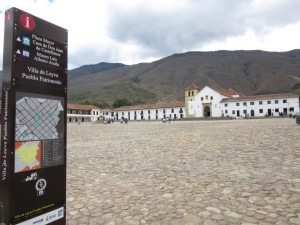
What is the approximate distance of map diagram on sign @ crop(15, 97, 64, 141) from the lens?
2414mm

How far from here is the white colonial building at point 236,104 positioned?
59.8m

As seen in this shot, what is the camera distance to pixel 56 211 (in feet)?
9.20

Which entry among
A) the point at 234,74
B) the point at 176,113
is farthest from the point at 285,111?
the point at 234,74

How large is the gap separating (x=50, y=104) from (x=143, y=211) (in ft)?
6.42

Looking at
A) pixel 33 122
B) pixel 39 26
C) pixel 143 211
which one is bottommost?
pixel 143 211

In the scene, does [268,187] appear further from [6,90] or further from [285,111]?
[285,111]

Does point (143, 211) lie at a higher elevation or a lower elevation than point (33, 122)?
lower

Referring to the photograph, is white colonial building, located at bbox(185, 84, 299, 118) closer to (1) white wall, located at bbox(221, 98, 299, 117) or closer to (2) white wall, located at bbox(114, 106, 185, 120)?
(1) white wall, located at bbox(221, 98, 299, 117)

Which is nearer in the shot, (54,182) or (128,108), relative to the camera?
(54,182)

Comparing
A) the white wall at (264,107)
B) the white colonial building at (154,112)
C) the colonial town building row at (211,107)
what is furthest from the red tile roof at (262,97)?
the white colonial building at (154,112)

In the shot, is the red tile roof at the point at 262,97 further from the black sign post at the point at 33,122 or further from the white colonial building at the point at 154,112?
the black sign post at the point at 33,122

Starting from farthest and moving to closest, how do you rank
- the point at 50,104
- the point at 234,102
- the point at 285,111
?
the point at 234,102
the point at 285,111
the point at 50,104

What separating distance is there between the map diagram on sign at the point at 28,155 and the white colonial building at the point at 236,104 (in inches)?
→ 2471

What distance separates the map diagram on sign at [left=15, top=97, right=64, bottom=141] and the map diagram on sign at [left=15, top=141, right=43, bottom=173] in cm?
6
